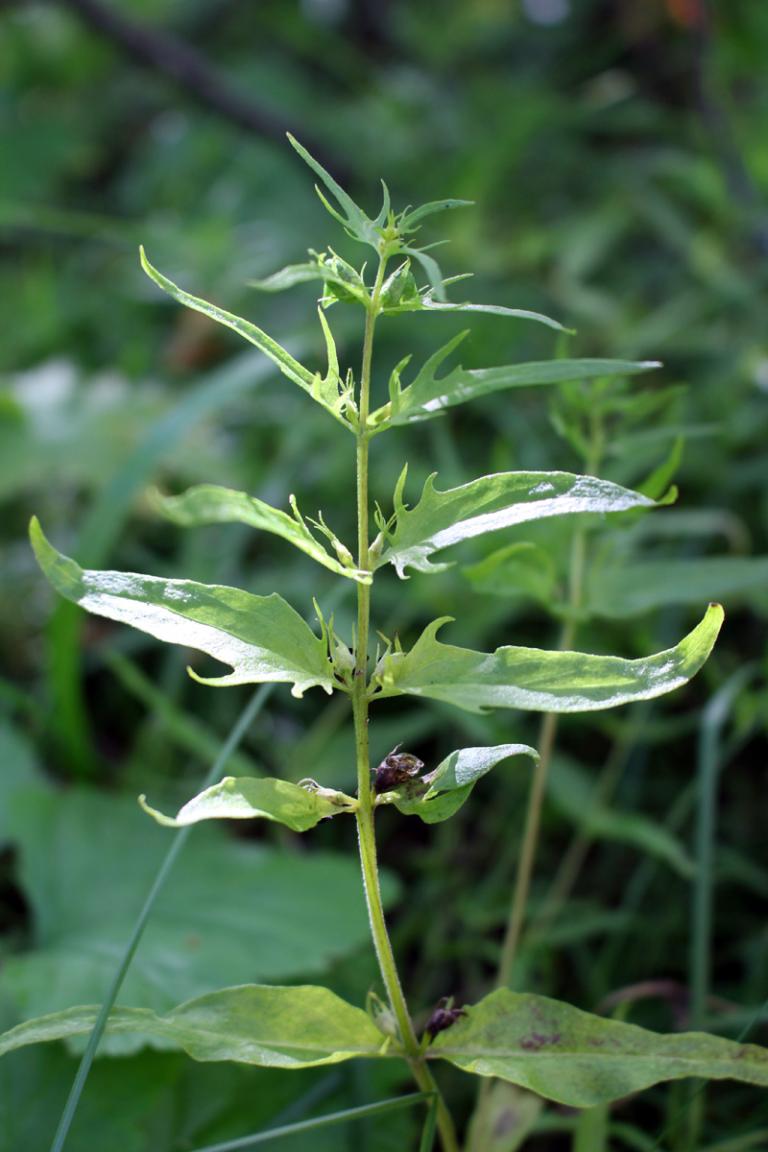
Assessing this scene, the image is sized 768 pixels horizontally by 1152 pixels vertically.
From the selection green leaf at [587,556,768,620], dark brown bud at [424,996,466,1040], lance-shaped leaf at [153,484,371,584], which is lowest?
dark brown bud at [424,996,466,1040]

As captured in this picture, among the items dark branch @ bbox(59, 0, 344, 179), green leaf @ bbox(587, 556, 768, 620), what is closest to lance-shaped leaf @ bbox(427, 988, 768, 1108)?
green leaf @ bbox(587, 556, 768, 620)

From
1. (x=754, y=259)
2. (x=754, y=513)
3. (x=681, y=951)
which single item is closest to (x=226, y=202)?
(x=754, y=259)

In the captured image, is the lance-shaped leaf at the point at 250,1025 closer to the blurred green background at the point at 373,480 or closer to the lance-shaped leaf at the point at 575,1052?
the lance-shaped leaf at the point at 575,1052

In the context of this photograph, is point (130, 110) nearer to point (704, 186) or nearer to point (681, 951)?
point (704, 186)

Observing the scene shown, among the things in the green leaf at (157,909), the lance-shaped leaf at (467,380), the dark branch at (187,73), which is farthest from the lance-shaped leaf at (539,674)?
the dark branch at (187,73)

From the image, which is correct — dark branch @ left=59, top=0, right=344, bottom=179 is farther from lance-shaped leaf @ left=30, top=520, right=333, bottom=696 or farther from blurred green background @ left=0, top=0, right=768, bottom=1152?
lance-shaped leaf @ left=30, top=520, right=333, bottom=696

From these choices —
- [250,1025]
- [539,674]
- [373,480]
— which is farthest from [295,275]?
[373,480]
